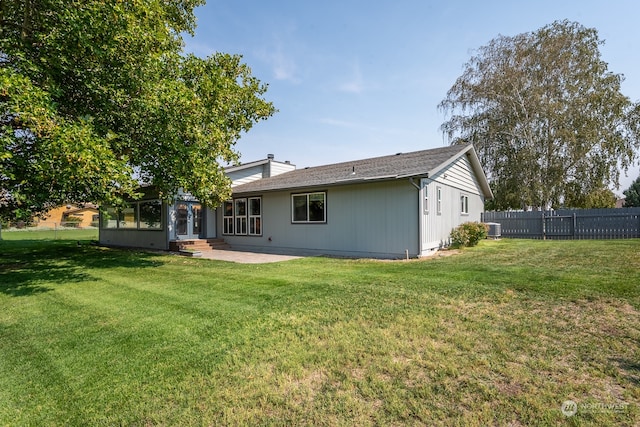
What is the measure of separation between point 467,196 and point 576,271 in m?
9.34

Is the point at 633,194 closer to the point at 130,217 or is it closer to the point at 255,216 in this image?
the point at 255,216

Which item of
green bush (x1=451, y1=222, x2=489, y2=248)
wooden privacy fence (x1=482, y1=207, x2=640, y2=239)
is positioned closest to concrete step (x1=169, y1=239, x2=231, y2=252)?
green bush (x1=451, y1=222, x2=489, y2=248)

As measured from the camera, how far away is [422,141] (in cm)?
2186

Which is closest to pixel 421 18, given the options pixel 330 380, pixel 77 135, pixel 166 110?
pixel 166 110

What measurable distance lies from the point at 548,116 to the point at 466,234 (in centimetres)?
1456

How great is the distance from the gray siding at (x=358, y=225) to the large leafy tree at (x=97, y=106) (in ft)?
13.0

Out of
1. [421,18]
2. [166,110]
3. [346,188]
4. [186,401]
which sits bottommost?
[186,401]

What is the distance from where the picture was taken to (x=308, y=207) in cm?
1257

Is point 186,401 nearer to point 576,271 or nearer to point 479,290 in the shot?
point 479,290

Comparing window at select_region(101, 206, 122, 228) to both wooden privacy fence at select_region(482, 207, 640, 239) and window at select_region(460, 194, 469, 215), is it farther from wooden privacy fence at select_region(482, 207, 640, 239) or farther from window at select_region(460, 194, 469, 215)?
wooden privacy fence at select_region(482, 207, 640, 239)

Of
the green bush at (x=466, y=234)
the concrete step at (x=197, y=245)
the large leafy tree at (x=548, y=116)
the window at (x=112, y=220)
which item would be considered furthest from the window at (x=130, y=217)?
the large leafy tree at (x=548, y=116)

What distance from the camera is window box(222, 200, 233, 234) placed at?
15461 mm

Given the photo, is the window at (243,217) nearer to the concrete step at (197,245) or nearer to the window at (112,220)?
the concrete step at (197,245)

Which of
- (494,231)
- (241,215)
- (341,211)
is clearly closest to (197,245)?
(241,215)
